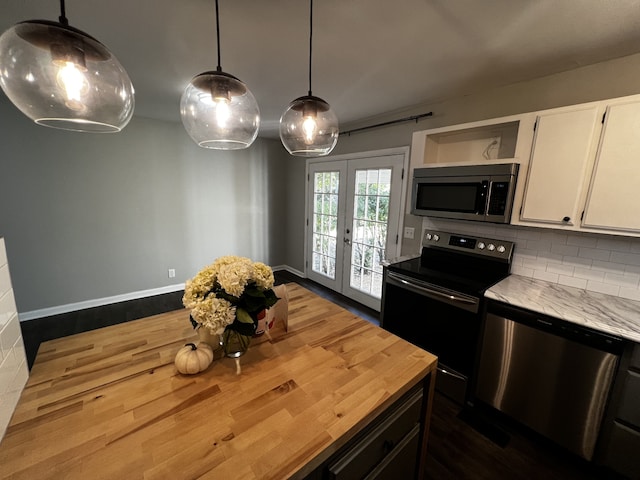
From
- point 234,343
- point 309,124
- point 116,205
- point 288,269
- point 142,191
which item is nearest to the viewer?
point 234,343

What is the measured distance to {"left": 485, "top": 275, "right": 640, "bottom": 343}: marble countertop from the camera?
136 centimetres

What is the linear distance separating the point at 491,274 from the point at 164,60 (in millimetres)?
2959

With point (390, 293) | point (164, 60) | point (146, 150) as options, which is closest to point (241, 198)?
point (146, 150)

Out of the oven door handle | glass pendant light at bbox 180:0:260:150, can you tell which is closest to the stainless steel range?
the oven door handle

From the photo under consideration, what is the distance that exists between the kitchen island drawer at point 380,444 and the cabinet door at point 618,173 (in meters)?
1.58

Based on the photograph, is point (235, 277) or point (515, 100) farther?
point (515, 100)

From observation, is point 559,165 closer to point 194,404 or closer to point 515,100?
point 515,100

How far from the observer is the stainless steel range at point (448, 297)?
1.85 meters

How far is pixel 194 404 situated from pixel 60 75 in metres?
1.01

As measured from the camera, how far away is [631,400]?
131 cm

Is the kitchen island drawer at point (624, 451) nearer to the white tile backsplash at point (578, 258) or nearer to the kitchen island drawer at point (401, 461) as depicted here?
the white tile backsplash at point (578, 258)

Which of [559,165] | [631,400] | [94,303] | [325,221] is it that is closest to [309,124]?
[559,165]

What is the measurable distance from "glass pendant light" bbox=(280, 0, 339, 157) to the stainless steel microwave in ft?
4.23

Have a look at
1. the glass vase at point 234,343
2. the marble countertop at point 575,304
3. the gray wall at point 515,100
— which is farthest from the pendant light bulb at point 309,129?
the gray wall at point 515,100
